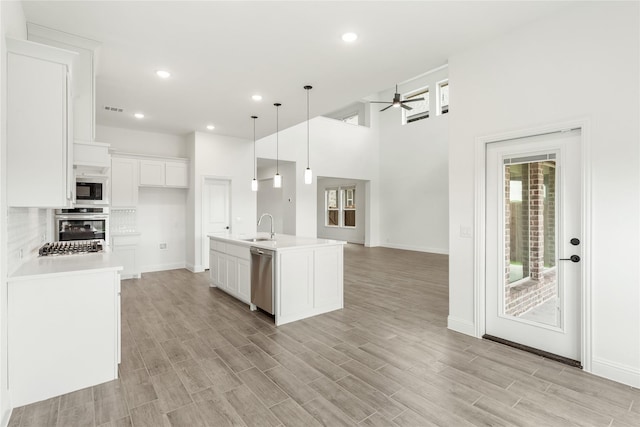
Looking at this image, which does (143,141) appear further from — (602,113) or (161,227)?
(602,113)

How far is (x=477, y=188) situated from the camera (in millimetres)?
3281

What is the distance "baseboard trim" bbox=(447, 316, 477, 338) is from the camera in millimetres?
3330

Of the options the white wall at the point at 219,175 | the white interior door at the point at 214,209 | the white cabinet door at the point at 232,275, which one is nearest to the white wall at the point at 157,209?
the white wall at the point at 219,175

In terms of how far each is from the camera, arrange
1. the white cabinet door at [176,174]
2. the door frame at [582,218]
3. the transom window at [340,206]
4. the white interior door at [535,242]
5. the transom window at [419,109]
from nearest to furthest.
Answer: the door frame at [582,218]
the white interior door at [535,242]
the white cabinet door at [176,174]
the transom window at [419,109]
the transom window at [340,206]

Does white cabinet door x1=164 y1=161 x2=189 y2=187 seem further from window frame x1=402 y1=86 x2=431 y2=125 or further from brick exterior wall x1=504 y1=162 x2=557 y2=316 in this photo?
window frame x1=402 y1=86 x2=431 y2=125

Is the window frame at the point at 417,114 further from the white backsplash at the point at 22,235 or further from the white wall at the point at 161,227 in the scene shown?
the white backsplash at the point at 22,235

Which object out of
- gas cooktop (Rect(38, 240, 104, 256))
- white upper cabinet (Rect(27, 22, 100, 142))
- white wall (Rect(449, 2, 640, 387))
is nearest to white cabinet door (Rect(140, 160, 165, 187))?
gas cooktop (Rect(38, 240, 104, 256))

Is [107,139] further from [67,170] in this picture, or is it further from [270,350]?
[270,350]

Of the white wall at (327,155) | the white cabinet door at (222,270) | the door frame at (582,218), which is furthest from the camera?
the white wall at (327,155)

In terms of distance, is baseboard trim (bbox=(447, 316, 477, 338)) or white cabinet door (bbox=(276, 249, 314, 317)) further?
white cabinet door (bbox=(276, 249, 314, 317))

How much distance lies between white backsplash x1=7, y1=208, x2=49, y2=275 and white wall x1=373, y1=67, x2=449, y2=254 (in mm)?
8510

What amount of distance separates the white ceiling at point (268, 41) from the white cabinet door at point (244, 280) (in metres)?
2.41

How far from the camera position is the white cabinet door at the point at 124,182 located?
6.07 meters

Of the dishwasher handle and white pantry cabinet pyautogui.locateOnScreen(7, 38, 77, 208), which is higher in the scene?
white pantry cabinet pyautogui.locateOnScreen(7, 38, 77, 208)
